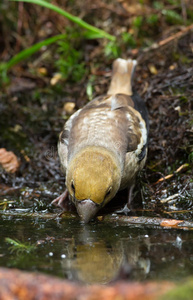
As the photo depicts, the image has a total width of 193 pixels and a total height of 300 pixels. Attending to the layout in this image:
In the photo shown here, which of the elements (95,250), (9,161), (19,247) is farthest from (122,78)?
(19,247)

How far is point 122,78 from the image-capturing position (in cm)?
640

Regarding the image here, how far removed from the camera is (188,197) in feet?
17.3

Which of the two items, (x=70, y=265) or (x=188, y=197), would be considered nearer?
(x=70, y=265)

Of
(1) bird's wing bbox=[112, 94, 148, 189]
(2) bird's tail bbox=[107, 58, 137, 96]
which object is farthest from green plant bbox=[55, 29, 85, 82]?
(1) bird's wing bbox=[112, 94, 148, 189]

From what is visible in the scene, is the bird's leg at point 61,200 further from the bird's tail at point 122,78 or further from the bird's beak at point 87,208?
the bird's tail at point 122,78

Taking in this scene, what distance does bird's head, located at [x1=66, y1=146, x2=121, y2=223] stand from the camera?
4148mm

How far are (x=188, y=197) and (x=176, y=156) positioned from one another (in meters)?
0.86

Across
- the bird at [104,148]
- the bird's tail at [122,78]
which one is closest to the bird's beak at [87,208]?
the bird at [104,148]

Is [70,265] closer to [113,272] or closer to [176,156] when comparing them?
[113,272]

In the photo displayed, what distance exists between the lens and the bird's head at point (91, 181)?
4148 mm

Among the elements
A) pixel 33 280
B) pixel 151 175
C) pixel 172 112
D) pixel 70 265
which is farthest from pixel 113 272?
pixel 172 112

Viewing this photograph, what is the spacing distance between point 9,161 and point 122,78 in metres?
2.05

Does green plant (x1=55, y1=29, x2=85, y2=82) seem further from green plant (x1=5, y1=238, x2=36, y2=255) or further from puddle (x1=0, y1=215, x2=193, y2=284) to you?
green plant (x1=5, y1=238, x2=36, y2=255)

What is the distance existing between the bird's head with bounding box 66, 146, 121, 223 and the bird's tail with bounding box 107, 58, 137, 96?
2007 millimetres
